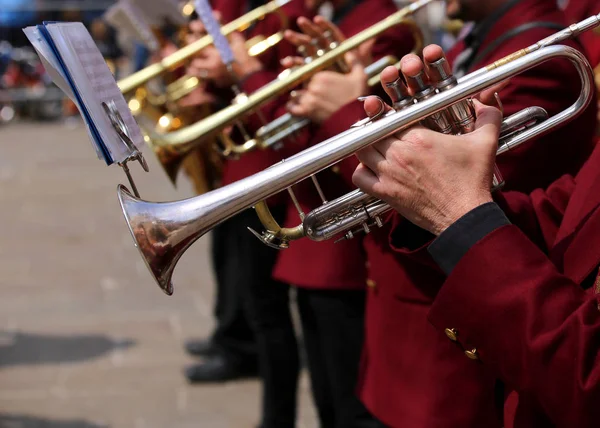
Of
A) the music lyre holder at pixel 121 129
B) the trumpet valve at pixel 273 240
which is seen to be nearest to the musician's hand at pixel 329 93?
the trumpet valve at pixel 273 240

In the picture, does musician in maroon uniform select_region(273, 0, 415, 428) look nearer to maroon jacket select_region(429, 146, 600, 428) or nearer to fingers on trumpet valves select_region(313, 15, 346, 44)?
fingers on trumpet valves select_region(313, 15, 346, 44)

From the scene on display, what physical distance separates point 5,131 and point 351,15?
13198 mm

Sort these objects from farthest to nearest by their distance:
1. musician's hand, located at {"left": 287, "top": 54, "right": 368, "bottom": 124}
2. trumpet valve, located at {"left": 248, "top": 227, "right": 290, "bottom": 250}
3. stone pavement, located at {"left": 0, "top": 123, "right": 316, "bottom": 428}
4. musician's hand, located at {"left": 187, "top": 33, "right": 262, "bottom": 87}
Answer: stone pavement, located at {"left": 0, "top": 123, "right": 316, "bottom": 428}, musician's hand, located at {"left": 187, "top": 33, "right": 262, "bottom": 87}, musician's hand, located at {"left": 287, "top": 54, "right": 368, "bottom": 124}, trumpet valve, located at {"left": 248, "top": 227, "right": 290, "bottom": 250}

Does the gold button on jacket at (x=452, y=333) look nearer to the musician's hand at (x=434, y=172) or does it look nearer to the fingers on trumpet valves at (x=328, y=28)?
the musician's hand at (x=434, y=172)

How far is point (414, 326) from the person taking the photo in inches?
79.8

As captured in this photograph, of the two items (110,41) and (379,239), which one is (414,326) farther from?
(110,41)

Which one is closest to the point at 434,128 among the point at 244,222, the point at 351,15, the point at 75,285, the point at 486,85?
the point at 486,85

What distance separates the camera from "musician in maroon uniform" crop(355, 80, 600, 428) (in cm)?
123

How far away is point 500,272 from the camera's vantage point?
50.2 inches

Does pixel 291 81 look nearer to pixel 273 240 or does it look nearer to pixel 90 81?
pixel 273 240

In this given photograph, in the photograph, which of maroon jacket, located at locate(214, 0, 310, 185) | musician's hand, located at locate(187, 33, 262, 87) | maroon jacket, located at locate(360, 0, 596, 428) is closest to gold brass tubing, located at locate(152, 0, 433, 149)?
maroon jacket, located at locate(214, 0, 310, 185)

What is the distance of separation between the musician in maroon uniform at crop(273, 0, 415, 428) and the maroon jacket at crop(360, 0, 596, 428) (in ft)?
1.20

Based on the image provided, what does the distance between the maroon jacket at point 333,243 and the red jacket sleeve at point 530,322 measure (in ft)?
3.66

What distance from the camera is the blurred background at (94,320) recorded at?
3.88 meters
